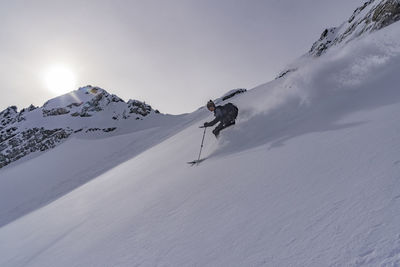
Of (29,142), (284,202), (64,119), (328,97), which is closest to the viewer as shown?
(284,202)

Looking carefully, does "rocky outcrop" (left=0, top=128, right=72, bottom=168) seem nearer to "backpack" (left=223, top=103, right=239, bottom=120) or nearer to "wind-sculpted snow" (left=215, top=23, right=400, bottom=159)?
"backpack" (left=223, top=103, right=239, bottom=120)

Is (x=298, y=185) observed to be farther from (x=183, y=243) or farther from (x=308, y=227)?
(x=183, y=243)

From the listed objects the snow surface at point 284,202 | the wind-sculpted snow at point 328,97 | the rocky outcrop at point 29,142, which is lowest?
the snow surface at point 284,202

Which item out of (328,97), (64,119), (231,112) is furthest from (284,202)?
(64,119)

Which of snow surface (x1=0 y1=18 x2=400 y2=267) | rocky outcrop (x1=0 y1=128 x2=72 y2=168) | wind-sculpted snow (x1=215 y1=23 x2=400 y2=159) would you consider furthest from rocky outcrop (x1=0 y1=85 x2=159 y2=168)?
snow surface (x1=0 y1=18 x2=400 y2=267)

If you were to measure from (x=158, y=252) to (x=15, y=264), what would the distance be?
4.16m

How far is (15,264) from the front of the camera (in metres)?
5.23

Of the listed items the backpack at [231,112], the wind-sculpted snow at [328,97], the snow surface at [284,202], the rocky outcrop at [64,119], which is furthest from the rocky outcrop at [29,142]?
the wind-sculpted snow at [328,97]

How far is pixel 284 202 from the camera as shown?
2.93m

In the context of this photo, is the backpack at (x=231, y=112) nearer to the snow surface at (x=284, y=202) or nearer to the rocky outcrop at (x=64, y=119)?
the snow surface at (x=284, y=202)

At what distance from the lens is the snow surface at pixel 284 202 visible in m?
2.07

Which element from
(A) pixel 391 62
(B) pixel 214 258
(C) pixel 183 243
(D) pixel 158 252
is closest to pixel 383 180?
(B) pixel 214 258

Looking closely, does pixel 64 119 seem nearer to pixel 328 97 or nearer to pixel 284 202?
pixel 328 97

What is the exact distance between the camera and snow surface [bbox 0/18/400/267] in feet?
6.80
